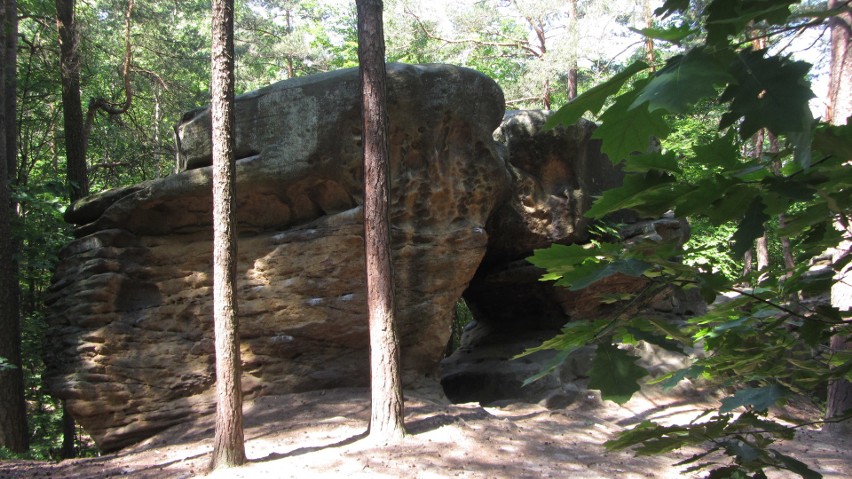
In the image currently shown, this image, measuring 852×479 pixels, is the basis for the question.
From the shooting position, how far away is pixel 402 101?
29.8 ft

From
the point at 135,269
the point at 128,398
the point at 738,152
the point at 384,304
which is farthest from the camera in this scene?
the point at 135,269

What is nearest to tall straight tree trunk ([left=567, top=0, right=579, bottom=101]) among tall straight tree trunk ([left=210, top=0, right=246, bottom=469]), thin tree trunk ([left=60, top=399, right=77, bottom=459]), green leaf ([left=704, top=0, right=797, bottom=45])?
tall straight tree trunk ([left=210, top=0, right=246, bottom=469])

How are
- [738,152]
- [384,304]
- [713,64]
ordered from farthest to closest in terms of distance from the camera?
[384,304]
[738,152]
[713,64]

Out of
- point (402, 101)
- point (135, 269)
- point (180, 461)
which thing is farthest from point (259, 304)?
point (402, 101)

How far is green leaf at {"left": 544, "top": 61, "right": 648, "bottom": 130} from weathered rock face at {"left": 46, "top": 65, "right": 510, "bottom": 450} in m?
8.33

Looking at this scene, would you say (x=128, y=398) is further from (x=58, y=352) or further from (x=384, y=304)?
(x=384, y=304)

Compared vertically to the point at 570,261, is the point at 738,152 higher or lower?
higher

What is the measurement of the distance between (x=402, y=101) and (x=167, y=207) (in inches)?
148

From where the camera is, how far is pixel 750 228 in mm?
872

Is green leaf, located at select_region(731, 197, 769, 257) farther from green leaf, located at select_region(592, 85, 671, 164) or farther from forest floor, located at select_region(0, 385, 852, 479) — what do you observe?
forest floor, located at select_region(0, 385, 852, 479)

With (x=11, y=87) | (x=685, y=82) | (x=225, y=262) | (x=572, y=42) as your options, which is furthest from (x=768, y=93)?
(x=572, y=42)

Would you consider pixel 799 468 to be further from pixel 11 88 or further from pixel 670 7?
pixel 11 88

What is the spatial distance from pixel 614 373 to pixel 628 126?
0.38 meters

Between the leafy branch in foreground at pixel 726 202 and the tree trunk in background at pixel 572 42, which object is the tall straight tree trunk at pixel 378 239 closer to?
the leafy branch in foreground at pixel 726 202
